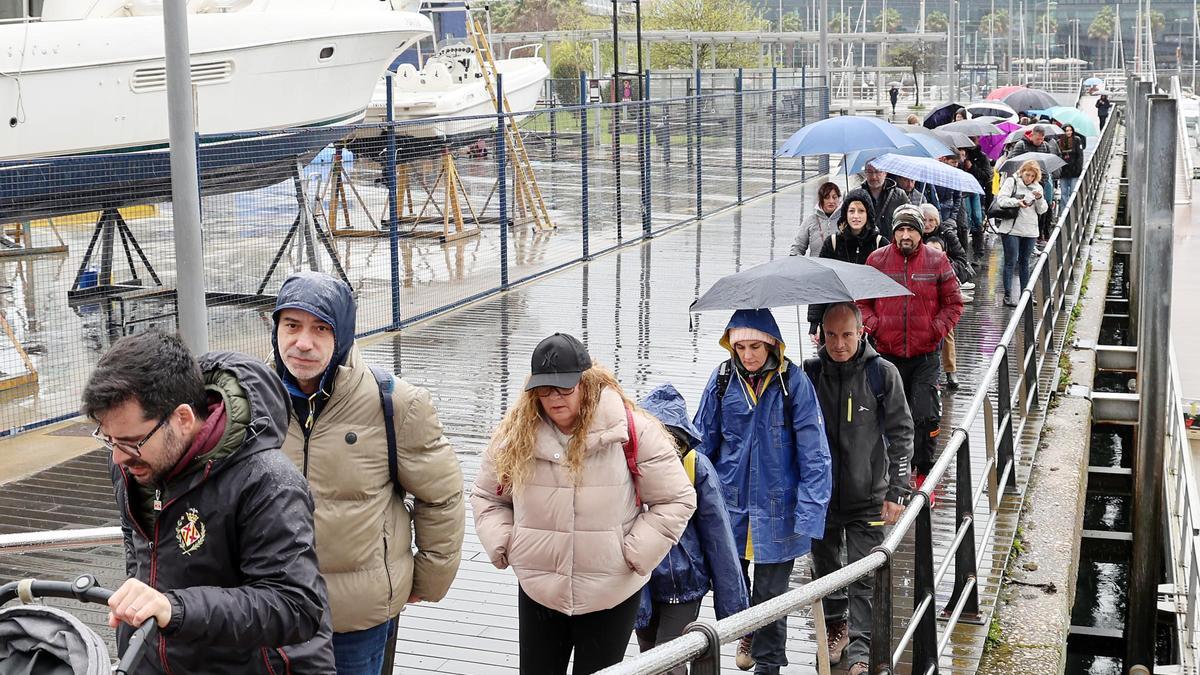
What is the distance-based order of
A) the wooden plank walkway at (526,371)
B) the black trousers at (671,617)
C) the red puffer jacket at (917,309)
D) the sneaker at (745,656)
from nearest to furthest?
the black trousers at (671,617)
the sneaker at (745,656)
the wooden plank walkway at (526,371)
the red puffer jacket at (917,309)

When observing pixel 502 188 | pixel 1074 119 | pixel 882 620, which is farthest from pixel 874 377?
pixel 1074 119

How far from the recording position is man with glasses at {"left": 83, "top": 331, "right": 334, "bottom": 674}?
297 cm

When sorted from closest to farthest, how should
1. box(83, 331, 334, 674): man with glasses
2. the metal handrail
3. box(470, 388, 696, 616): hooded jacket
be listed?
1. box(83, 331, 334, 674): man with glasses
2. the metal handrail
3. box(470, 388, 696, 616): hooded jacket

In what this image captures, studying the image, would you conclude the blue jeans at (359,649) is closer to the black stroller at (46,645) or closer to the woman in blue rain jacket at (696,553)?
the woman in blue rain jacket at (696,553)

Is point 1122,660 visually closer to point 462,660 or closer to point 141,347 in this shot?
point 462,660

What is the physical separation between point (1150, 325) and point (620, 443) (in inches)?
337

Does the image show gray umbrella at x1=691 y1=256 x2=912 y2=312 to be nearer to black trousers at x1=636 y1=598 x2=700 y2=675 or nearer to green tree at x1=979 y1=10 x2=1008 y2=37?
black trousers at x1=636 y1=598 x2=700 y2=675

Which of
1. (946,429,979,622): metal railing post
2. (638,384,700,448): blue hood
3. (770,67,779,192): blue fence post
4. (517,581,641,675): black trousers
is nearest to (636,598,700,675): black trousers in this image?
(517,581,641,675): black trousers

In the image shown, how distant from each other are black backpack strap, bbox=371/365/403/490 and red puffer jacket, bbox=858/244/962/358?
17.2 feet

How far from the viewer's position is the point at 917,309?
898 cm

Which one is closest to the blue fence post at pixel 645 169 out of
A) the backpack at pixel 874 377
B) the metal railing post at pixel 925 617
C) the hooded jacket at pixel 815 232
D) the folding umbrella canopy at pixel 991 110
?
the folding umbrella canopy at pixel 991 110

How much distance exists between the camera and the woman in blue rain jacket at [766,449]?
5.79 m

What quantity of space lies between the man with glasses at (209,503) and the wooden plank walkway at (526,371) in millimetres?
3467

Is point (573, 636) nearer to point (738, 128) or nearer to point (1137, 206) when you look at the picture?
point (1137, 206)
